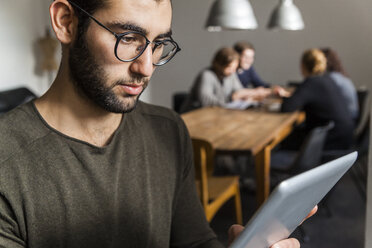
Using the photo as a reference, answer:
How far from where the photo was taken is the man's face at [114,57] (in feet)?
3.18

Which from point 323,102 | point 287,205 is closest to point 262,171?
point 323,102

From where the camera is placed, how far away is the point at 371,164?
1049 mm

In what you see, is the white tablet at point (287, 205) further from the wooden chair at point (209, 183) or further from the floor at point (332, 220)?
the floor at point (332, 220)

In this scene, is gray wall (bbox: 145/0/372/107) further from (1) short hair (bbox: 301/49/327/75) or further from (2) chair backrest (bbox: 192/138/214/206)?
(2) chair backrest (bbox: 192/138/214/206)

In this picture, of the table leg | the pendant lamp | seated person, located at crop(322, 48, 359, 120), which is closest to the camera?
the table leg

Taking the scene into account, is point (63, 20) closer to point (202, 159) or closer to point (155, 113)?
point (155, 113)

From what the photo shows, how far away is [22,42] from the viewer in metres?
4.70

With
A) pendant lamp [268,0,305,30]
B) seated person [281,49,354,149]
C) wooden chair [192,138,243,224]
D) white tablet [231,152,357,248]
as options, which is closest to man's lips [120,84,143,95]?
white tablet [231,152,357,248]

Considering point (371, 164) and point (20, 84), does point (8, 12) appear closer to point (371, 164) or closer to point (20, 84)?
point (20, 84)

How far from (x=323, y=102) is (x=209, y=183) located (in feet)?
4.51

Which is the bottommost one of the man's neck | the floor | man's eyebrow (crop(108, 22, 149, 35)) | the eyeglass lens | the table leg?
the floor

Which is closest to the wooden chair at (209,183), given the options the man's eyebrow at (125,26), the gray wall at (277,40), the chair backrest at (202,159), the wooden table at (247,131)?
the chair backrest at (202,159)

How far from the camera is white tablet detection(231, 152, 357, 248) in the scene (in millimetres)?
678

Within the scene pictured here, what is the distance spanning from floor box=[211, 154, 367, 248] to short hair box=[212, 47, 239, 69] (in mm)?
1153
